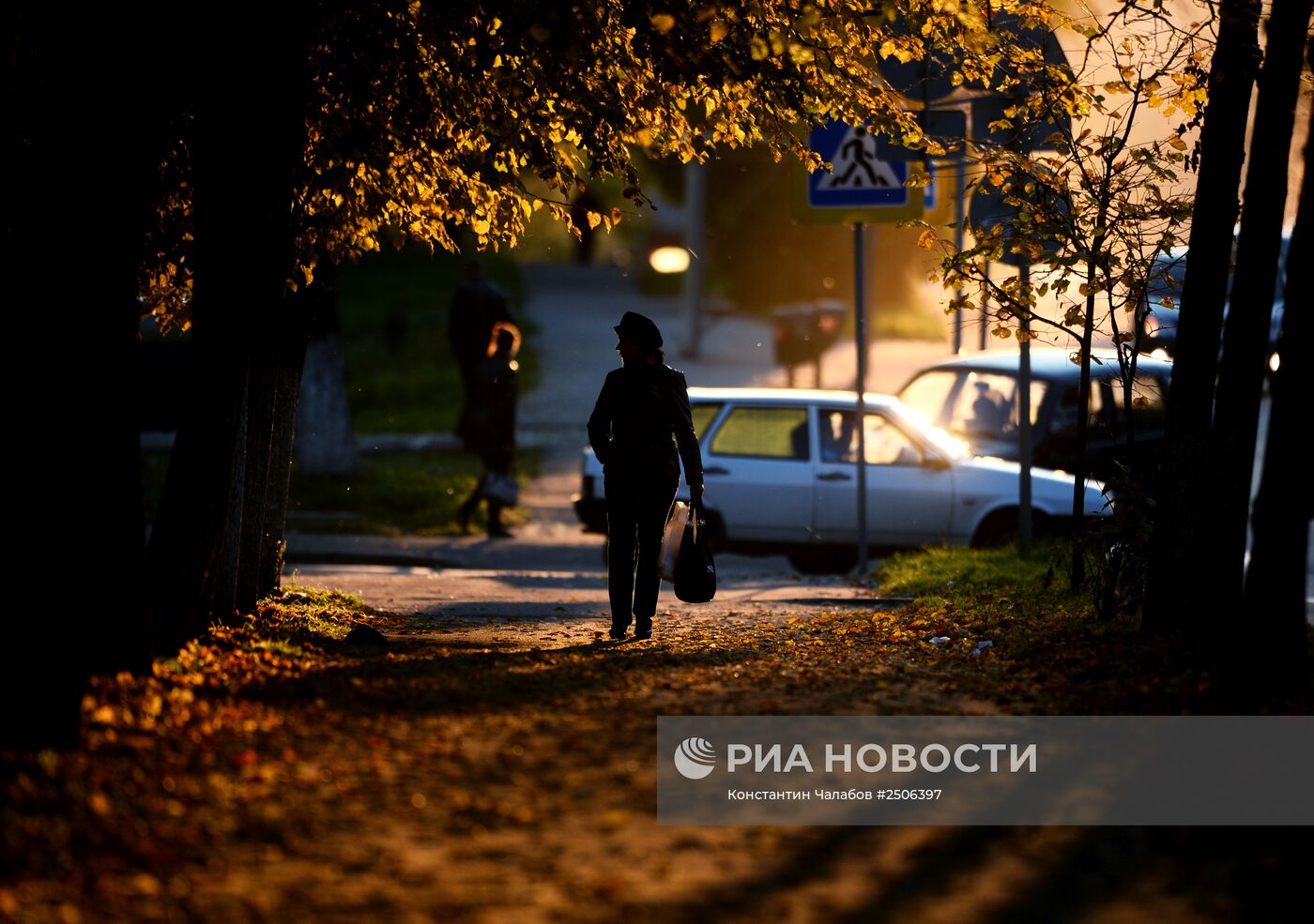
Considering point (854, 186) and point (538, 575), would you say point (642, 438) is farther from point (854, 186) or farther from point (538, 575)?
point (538, 575)

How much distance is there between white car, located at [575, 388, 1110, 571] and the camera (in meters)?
14.5

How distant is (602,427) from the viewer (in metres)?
9.30

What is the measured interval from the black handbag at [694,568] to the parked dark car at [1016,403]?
634 cm

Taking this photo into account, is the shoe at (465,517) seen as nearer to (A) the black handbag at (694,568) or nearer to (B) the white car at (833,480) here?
(B) the white car at (833,480)

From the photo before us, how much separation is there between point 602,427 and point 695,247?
81.7 feet

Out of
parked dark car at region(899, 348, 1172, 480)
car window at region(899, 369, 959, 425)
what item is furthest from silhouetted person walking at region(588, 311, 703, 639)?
car window at region(899, 369, 959, 425)

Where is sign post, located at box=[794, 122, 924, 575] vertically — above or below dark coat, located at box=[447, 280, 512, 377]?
above

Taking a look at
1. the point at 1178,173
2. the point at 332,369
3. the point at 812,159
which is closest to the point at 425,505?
the point at 332,369

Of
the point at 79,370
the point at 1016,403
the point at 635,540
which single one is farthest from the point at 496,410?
the point at 79,370

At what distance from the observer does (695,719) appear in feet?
22.1

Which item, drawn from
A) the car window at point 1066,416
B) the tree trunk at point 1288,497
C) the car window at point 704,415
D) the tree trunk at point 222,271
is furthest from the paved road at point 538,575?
the tree trunk at point 1288,497

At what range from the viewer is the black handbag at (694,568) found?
9570 mm

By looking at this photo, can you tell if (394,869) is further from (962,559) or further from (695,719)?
(962,559)

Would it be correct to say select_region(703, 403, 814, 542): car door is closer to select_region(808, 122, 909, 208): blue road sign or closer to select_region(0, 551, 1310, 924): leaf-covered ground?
select_region(808, 122, 909, 208): blue road sign
